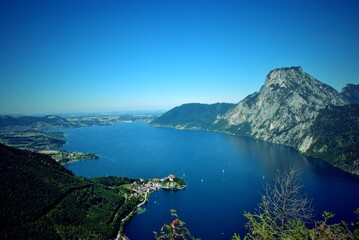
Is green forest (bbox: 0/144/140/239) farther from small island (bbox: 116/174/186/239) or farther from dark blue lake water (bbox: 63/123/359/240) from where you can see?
dark blue lake water (bbox: 63/123/359/240)

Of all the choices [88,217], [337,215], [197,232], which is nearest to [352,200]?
[337,215]

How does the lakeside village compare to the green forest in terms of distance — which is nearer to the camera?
the green forest

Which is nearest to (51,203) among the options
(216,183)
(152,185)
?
(152,185)

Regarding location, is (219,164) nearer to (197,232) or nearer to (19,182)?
(197,232)

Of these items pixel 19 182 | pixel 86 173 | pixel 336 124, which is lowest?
pixel 86 173

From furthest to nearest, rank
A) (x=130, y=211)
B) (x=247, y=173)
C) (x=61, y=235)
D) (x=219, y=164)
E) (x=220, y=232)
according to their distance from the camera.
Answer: (x=219, y=164) < (x=247, y=173) < (x=130, y=211) < (x=220, y=232) < (x=61, y=235)

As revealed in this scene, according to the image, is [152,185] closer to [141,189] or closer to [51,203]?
[141,189]

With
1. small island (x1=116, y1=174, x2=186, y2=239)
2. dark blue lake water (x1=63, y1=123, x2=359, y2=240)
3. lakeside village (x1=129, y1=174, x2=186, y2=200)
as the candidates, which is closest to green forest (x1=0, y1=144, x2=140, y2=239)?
small island (x1=116, y1=174, x2=186, y2=239)

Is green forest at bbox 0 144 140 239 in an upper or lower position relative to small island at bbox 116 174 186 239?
upper

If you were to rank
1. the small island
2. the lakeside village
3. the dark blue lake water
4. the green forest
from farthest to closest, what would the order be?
the lakeside village → the small island → the dark blue lake water → the green forest
